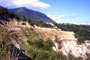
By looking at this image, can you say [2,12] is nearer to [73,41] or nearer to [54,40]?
[54,40]

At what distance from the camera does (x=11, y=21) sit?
3466 centimetres

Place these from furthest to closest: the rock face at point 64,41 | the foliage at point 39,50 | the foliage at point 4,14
Result: 1. the rock face at point 64,41
2. the foliage at point 4,14
3. the foliage at point 39,50

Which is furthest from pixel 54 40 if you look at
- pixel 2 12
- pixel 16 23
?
pixel 2 12

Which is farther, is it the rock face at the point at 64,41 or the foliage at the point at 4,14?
the rock face at the point at 64,41

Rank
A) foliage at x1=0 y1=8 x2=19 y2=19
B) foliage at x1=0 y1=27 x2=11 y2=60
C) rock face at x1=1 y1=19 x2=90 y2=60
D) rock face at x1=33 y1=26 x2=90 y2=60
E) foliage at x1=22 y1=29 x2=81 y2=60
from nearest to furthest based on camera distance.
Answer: foliage at x1=0 y1=27 x2=11 y2=60 < foliage at x1=22 y1=29 x2=81 y2=60 < foliage at x1=0 y1=8 x2=19 y2=19 < rock face at x1=1 y1=19 x2=90 y2=60 < rock face at x1=33 y1=26 x2=90 y2=60

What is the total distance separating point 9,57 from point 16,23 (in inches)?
1272

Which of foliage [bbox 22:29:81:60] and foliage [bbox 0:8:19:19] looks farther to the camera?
foliage [bbox 0:8:19:19]

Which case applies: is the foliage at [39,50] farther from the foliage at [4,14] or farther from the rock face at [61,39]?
the foliage at [4,14]

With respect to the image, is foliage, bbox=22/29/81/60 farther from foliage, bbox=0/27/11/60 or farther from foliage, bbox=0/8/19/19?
foliage, bbox=0/27/11/60

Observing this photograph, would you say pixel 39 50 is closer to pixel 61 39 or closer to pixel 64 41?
pixel 61 39

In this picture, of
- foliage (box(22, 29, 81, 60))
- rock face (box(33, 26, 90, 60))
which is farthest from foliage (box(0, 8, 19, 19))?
rock face (box(33, 26, 90, 60))

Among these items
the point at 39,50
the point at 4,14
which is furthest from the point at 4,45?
the point at 4,14

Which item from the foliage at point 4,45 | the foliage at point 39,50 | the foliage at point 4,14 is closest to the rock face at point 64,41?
the foliage at point 4,14

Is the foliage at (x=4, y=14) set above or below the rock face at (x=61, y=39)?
above
